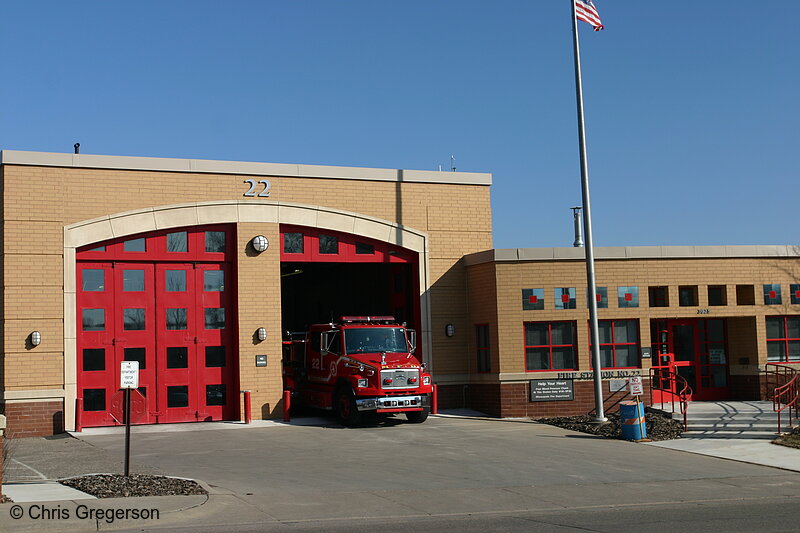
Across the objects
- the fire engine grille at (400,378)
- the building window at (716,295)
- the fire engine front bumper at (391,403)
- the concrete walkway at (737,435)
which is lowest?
the concrete walkway at (737,435)

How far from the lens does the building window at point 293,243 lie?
86.7 feet

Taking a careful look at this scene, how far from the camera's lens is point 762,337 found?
86.4 feet

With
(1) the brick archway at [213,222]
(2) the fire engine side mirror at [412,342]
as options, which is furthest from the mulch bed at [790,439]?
(1) the brick archway at [213,222]

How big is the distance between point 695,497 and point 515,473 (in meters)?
3.40

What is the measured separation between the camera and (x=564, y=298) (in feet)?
85.0

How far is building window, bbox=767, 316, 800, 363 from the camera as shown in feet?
87.0

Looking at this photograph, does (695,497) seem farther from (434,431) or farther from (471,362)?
(471,362)

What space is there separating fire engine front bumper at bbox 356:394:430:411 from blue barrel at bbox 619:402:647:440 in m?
5.23

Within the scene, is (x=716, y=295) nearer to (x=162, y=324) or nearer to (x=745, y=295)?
(x=745, y=295)

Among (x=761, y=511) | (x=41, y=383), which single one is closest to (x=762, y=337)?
(x=761, y=511)

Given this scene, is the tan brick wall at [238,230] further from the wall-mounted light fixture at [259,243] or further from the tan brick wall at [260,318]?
the wall-mounted light fixture at [259,243]

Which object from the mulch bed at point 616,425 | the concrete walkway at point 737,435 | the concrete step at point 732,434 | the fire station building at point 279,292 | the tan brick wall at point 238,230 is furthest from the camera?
the fire station building at point 279,292

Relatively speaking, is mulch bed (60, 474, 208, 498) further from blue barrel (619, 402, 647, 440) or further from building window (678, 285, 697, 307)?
building window (678, 285, 697, 307)

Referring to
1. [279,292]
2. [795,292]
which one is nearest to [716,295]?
[795,292]
